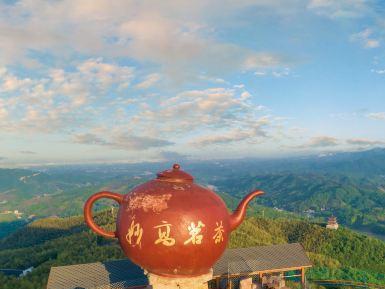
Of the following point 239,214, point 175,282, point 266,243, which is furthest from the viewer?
point 266,243

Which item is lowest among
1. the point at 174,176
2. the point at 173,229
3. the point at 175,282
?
the point at 175,282

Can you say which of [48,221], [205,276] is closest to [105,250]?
[205,276]

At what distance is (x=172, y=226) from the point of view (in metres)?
7.54

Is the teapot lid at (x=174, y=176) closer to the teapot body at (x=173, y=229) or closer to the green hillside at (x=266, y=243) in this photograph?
the teapot body at (x=173, y=229)

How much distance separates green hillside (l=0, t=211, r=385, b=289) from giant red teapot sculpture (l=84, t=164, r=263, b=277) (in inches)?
919

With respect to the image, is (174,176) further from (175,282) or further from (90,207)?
(175,282)

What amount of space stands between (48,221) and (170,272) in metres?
95.3

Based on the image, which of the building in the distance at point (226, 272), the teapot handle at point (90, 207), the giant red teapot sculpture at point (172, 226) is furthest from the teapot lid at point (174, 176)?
the building in the distance at point (226, 272)

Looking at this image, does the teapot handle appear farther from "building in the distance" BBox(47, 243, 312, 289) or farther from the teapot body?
"building in the distance" BBox(47, 243, 312, 289)

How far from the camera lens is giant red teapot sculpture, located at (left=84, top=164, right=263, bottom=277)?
24.8 ft

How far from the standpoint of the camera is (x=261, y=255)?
22.7 m

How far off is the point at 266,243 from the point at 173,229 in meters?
45.8

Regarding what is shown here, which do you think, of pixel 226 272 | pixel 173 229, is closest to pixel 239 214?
pixel 173 229

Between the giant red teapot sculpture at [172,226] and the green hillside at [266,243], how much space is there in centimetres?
2334
